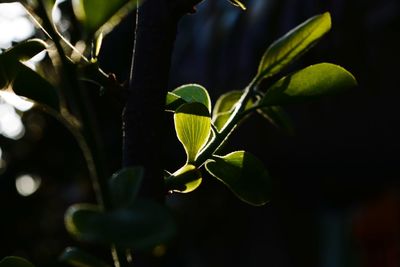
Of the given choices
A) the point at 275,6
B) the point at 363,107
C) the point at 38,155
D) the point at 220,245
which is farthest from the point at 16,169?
the point at 220,245

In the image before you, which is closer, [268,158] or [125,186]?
[125,186]

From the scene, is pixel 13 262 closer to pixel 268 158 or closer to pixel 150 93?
pixel 150 93

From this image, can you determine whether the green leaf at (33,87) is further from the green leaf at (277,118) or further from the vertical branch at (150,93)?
the green leaf at (277,118)

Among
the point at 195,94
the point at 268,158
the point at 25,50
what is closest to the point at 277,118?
the point at 195,94

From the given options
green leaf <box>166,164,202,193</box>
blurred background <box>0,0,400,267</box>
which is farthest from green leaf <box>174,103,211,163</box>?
blurred background <box>0,0,400,267</box>

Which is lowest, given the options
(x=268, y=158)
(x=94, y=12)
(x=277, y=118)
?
(x=268, y=158)

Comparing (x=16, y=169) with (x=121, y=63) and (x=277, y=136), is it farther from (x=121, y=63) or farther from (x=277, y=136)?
(x=277, y=136)
